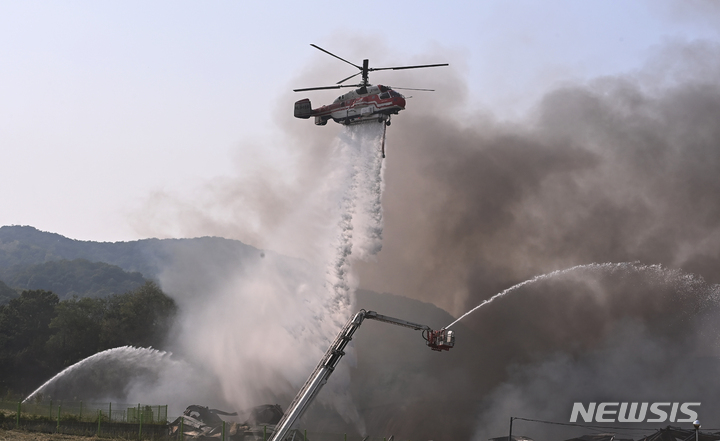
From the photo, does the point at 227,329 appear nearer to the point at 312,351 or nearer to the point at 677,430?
the point at 312,351

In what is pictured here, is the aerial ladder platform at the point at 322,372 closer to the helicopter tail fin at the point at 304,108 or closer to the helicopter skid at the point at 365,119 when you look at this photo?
the helicopter skid at the point at 365,119

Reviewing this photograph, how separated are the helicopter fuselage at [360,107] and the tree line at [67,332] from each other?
154 ft

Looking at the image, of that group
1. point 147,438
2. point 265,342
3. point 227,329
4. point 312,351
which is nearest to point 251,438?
point 147,438

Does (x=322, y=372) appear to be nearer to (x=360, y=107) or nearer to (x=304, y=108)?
(x=360, y=107)

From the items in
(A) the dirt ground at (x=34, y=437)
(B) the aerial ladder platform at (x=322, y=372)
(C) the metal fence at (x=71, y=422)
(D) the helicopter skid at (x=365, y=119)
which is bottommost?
(A) the dirt ground at (x=34, y=437)

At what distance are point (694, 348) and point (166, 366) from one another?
6020 cm

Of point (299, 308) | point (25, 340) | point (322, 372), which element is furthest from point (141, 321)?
point (322, 372)

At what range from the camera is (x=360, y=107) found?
67.7m

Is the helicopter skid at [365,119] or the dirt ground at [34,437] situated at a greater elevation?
the helicopter skid at [365,119]

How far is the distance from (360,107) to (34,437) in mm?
40419

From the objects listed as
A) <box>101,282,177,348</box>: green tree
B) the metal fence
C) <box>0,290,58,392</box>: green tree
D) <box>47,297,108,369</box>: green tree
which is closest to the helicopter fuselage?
the metal fence

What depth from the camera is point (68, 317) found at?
104 m

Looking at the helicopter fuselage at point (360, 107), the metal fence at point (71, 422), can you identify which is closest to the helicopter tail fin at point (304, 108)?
the helicopter fuselage at point (360, 107)

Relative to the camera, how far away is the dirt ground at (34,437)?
46281 millimetres
